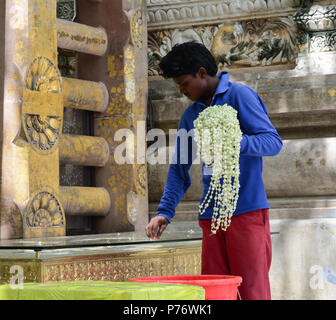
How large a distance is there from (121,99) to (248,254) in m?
2.29

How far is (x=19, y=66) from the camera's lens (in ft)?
12.7

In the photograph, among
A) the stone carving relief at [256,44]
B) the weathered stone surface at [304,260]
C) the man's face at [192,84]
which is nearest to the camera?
the man's face at [192,84]

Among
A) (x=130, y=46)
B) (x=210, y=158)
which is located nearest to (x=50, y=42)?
(x=130, y=46)

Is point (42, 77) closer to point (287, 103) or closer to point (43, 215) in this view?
point (43, 215)

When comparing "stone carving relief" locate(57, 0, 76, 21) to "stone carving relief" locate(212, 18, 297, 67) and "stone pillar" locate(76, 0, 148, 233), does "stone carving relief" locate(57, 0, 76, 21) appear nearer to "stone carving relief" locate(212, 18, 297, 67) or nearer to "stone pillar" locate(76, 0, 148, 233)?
"stone pillar" locate(76, 0, 148, 233)

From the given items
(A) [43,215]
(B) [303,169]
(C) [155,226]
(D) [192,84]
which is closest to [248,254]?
(C) [155,226]

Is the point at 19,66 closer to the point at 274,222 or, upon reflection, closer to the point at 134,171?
the point at 134,171

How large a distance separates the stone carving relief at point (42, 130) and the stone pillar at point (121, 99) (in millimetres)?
772

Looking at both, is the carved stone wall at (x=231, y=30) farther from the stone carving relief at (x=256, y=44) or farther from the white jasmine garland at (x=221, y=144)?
the white jasmine garland at (x=221, y=144)

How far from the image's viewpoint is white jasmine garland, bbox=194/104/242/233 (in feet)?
8.23

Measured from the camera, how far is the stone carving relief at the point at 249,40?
16.8ft

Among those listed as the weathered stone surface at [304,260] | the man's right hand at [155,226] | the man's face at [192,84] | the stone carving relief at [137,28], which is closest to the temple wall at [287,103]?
the weathered stone surface at [304,260]

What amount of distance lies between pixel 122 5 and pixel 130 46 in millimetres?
260
